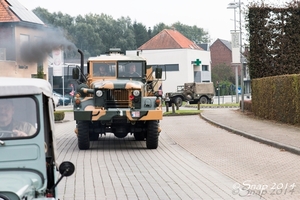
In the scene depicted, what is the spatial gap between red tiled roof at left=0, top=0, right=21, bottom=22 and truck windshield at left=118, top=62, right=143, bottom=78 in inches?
210

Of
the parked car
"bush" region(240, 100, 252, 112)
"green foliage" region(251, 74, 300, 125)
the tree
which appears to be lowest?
the parked car

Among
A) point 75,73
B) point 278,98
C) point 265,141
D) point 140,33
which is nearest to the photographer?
point 265,141

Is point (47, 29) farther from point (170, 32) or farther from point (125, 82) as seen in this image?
point (170, 32)

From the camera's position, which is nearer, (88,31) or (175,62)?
(88,31)

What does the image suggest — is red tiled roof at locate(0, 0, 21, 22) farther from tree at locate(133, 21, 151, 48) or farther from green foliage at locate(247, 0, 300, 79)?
tree at locate(133, 21, 151, 48)

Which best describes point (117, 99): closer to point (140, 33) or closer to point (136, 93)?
point (136, 93)

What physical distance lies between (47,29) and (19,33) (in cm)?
155

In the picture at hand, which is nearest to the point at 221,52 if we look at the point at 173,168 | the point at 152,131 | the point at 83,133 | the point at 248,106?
the point at 248,106

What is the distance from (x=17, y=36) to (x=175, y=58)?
63.0 m

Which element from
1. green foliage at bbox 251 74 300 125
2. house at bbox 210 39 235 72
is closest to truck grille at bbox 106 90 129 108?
green foliage at bbox 251 74 300 125

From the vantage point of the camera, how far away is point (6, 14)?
24156 mm

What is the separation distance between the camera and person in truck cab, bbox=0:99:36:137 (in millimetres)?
6625

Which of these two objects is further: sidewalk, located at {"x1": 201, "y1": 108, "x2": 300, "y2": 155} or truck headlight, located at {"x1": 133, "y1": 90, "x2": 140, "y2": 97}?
truck headlight, located at {"x1": 133, "y1": 90, "x2": 140, "y2": 97}

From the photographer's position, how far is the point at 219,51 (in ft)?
381
